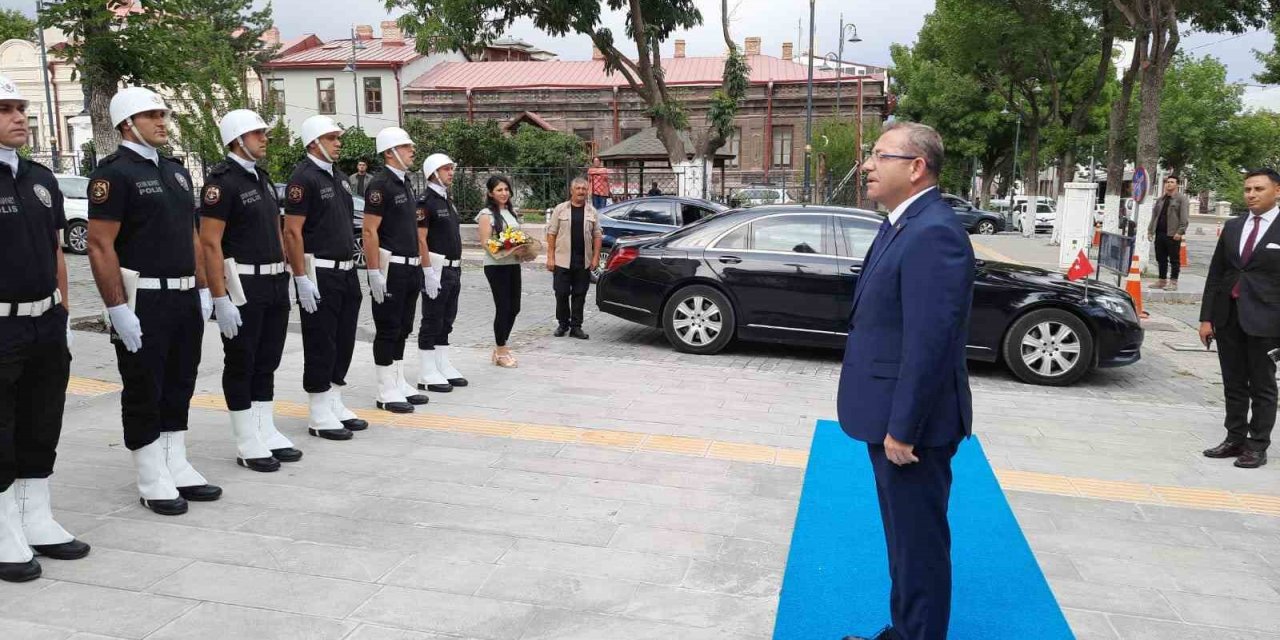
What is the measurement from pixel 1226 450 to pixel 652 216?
10.8m

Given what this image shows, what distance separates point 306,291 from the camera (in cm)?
557

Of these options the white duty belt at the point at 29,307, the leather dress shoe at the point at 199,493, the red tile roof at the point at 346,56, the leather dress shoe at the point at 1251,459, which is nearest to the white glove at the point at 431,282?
the leather dress shoe at the point at 199,493

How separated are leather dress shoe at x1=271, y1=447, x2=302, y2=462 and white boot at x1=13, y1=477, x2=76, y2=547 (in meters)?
1.51

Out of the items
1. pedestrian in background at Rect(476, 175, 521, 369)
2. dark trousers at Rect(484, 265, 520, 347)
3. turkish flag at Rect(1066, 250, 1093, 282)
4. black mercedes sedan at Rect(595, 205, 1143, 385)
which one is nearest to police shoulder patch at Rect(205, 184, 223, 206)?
pedestrian in background at Rect(476, 175, 521, 369)

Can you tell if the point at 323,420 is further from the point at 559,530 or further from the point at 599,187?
the point at 599,187

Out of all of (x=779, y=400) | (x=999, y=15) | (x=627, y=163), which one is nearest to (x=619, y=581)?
(x=779, y=400)

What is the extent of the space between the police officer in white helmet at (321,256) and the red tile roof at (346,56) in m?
43.2

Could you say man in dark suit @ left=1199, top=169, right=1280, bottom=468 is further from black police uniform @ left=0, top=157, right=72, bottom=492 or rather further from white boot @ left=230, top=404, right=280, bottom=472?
black police uniform @ left=0, top=157, right=72, bottom=492

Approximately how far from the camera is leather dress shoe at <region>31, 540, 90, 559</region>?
394 cm

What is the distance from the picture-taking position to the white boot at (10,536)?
3758mm

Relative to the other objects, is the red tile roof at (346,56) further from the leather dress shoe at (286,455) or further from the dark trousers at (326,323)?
the leather dress shoe at (286,455)

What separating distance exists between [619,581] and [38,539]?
2.48 metres

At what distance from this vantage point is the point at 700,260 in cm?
935

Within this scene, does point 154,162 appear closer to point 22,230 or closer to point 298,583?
point 22,230
